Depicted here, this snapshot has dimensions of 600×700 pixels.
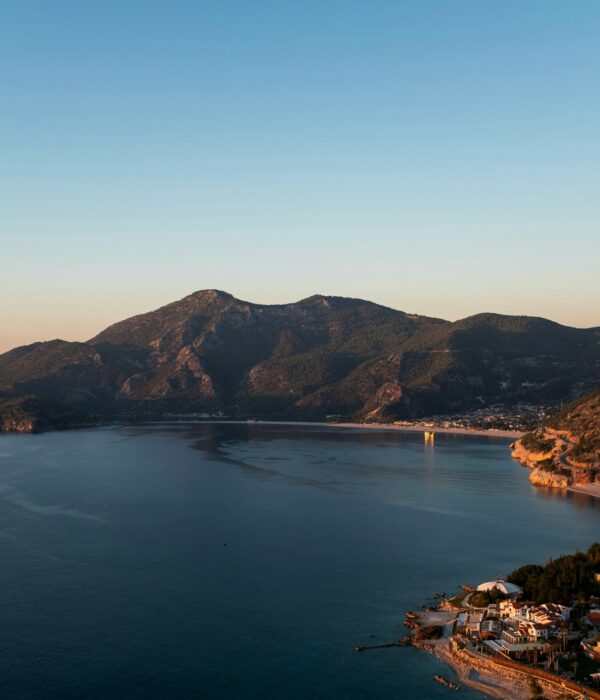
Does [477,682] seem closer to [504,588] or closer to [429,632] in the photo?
[429,632]

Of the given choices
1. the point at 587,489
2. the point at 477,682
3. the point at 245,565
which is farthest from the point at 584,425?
the point at 477,682

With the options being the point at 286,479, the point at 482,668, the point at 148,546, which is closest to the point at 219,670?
the point at 482,668

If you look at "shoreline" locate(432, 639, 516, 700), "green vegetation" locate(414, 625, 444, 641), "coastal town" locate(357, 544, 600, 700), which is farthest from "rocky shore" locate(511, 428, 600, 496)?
"shoreline" locate(432, 639, 516, 700)

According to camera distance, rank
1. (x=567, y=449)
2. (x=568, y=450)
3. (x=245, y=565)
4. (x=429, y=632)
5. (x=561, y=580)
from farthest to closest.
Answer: (x=567, y=449)
(x=568, y=450)
(x=245, y=565)
(x=561, y=580)
(x=429, y=632)

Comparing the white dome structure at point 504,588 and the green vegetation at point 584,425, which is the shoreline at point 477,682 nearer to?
the white dome structure at point 504,588

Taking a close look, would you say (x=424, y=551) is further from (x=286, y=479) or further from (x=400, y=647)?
(x=286, y=479)
